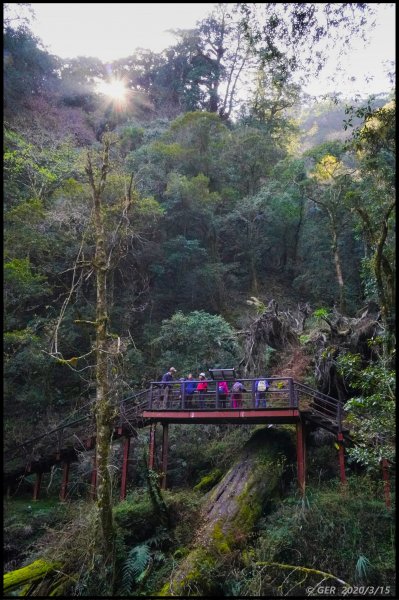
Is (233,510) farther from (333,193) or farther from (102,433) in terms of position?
(333,193)

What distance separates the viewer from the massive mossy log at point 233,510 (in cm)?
876

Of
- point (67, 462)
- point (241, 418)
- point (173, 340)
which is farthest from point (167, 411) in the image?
point (173, 340)

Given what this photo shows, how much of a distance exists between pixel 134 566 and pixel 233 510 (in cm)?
274

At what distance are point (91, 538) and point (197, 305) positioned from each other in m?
17.2

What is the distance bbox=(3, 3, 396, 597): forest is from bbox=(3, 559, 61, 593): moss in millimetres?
49

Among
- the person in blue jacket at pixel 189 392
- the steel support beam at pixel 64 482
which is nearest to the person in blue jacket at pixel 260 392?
the person in blue jacket at pixel 189 392

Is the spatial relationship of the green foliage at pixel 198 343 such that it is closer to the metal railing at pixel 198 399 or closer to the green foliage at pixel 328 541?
the metal railing at pixel 198 399

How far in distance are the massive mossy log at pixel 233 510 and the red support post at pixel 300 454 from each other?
55 centimetres

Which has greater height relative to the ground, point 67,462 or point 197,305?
point 197,305

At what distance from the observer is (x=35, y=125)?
90.1 feet

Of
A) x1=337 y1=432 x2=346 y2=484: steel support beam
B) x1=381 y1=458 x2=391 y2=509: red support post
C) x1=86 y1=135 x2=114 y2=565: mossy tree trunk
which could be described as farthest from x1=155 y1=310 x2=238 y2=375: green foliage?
x1=86 y1=135 x2=114 y2=565: mossy tree trunk

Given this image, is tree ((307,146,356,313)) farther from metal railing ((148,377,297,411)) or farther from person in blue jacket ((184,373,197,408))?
person in blue jacket ((184,373,197,408))

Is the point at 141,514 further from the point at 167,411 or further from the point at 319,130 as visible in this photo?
A: the point at 319,130

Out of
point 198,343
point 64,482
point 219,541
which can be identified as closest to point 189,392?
point 219,541
